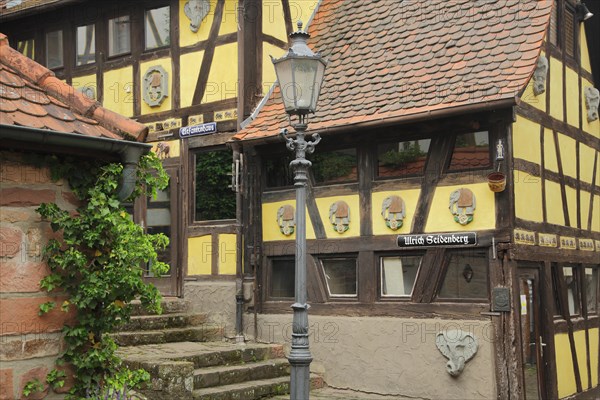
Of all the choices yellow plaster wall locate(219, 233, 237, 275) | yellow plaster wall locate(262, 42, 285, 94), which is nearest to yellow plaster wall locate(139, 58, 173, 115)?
yellow plaster wall locate(262, 42, 285, 94)

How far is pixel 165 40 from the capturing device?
12.9 metres

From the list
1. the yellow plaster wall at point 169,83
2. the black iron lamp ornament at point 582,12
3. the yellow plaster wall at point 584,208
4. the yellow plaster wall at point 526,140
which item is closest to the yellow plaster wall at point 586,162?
the yellow plaster wall at point 584,208

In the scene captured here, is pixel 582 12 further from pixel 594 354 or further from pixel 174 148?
pixel 174 148

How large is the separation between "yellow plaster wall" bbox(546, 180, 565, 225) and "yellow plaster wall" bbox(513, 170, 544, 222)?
305mm

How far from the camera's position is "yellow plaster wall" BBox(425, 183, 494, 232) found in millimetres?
9719

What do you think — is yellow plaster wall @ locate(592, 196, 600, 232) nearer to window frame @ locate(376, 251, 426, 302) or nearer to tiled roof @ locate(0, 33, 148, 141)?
window frame @ locate(376, 251, 426, 302)

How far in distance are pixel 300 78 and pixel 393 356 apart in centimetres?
479

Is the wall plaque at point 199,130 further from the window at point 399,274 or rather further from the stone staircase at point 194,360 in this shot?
the window at point 399,274

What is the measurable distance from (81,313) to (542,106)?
24.4ft

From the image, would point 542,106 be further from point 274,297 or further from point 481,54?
point 274,297

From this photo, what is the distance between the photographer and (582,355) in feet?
38.5

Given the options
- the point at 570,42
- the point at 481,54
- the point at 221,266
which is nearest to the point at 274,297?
the point at 221,266

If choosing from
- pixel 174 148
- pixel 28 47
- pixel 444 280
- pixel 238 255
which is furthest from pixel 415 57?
Answer: pixel 28 47

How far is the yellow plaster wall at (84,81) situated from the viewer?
13.6 metres
